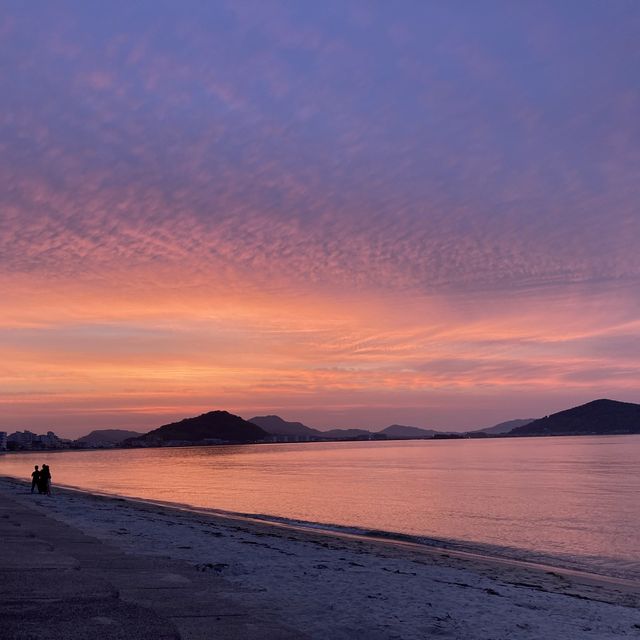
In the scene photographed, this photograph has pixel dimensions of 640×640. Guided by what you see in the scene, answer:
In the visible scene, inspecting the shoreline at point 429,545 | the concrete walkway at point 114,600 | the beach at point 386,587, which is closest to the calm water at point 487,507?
the shoreline at point 429,545

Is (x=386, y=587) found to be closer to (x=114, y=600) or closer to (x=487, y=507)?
(x=114, y=600)

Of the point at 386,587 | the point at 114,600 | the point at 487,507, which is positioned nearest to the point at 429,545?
the point at 386,587

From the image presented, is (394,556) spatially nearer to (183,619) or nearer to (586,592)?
(586,592)

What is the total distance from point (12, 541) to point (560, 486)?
5826cm

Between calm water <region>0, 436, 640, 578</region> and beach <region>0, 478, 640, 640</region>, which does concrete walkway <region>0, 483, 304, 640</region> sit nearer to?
beach <region>0, 478, 640, 640</region>

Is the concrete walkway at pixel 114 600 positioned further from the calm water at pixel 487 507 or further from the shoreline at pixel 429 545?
the calm water at pixel 487 507

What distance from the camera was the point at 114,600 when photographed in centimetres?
1089

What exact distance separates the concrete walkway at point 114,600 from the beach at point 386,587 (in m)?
0.37

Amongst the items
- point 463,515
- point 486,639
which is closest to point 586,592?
point 486,639

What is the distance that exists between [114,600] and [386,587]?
6810 mm

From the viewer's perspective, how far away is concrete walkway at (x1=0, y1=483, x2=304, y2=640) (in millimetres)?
9117

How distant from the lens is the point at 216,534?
25.7 meters

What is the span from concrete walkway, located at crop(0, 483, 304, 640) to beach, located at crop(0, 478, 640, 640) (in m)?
0.37

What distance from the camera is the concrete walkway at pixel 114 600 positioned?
9.12 metres
